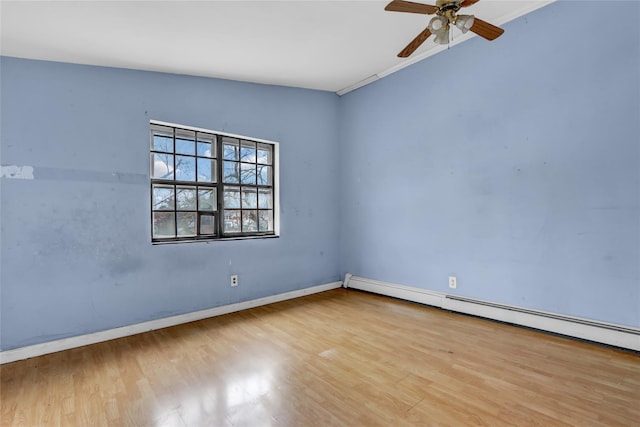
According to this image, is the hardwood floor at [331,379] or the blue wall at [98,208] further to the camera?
the blue wall at [98,208]

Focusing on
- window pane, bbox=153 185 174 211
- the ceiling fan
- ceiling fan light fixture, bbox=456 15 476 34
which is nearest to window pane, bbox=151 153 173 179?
window pane, bbox=153 185 174 211

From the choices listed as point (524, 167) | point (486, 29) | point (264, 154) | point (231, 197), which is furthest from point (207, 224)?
point (524, 167)

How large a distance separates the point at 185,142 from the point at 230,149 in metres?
0.55

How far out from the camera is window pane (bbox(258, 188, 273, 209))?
4.23 m

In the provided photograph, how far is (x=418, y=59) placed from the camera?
3.86 meters

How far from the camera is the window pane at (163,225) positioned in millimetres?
3357

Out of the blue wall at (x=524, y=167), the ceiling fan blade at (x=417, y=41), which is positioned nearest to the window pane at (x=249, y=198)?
the blue wall at (x=524, y=167)

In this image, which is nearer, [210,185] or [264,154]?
[210,185]

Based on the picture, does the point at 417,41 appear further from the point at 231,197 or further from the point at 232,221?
the point at 232,221

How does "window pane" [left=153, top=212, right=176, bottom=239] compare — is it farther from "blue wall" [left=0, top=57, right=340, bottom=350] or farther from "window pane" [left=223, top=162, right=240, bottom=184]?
"window pane" [left=223, top=162, right=240, bottom=184]

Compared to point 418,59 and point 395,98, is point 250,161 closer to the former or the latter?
point 395,98

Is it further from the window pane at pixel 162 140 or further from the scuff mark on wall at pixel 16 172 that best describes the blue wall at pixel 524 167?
the scuff mark on wall at pixel 16 172

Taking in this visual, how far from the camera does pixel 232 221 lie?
3.95m

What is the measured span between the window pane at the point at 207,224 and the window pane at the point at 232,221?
6.2 inches
